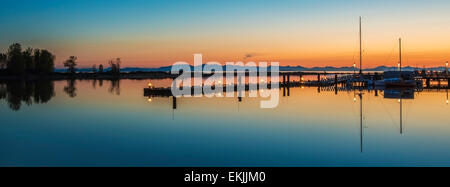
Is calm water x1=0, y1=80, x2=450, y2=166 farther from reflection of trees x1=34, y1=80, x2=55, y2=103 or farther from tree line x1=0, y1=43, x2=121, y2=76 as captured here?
tree line x1=0, y1=43, x2=121, y2=76

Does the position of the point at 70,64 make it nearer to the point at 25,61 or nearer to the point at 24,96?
the point at 25,61

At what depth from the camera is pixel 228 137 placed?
18500mm

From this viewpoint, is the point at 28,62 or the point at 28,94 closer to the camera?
the point at 28,94

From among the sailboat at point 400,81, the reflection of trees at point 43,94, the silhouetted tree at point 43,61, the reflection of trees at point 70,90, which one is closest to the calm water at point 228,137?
the reflection of trees at point 43,94

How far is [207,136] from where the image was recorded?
1886 cm

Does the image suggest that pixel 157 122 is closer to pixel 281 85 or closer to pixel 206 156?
pixel 206 156

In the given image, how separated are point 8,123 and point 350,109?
74.4 feet

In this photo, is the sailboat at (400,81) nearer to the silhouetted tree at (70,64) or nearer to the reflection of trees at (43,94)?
the reflection of trees at (43,94)

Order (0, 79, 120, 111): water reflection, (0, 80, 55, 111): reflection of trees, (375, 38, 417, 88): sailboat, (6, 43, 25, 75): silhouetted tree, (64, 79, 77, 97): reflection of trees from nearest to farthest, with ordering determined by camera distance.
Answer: (0, 80, 55, 111): reflection of trees < (0, 79, 120, 111): water reflection < (64, 79, 77, 97): reflection of trees < (375, 38, 417, 88): sailboat < (6, 43, 25, 75): silhouetted tree

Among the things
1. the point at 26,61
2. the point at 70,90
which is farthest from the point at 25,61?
the point at 70,90

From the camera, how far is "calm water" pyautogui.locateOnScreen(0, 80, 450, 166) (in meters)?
14.0

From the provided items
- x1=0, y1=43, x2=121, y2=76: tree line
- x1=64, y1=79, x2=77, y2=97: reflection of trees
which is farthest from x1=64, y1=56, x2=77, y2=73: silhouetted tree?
x1=64, y1=79, x2=77, y2=97: reflection of trees
